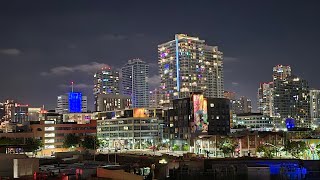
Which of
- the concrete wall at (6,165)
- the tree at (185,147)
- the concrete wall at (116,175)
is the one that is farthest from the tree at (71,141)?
the concrete wall at (6,165)

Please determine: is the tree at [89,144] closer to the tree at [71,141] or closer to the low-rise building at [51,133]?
the tree at [71,141]

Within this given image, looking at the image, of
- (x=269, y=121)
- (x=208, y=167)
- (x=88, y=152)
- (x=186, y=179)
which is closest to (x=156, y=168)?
(x=186, y=179)

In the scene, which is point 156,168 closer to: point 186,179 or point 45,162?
point 186,179

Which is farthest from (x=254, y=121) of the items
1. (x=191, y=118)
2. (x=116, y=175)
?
(x=116, y=175)

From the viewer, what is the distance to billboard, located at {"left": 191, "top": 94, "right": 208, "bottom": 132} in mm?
108750

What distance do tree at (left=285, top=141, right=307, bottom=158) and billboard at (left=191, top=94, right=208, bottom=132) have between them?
29211 millimetres

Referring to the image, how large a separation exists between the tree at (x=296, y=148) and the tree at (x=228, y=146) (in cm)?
1103

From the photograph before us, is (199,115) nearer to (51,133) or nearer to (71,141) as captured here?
(71,141)

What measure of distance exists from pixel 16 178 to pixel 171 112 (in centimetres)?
9364

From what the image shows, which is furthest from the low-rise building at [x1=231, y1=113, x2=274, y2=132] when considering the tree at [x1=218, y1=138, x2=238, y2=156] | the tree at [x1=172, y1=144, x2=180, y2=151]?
the tree at [x1=218, y1=138, x2=238, y2=156]

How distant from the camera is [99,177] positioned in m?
45.2

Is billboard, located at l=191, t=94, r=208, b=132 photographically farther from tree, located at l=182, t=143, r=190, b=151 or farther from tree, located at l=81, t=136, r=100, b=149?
tree, located at l=81, t=136, r=100, b=149

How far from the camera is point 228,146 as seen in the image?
8775 centimetres

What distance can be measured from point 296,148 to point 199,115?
3189 centimetres
